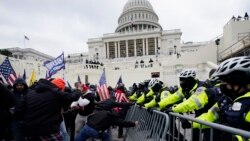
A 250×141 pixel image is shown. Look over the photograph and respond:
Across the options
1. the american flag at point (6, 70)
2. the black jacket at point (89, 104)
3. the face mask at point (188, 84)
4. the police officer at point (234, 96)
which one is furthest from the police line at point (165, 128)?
the american flag at point (6, 70)

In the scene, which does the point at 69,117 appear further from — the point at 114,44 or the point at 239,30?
the point at 114,44

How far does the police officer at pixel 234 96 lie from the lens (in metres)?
2.46

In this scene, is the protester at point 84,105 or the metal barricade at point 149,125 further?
the protester at point 84,105

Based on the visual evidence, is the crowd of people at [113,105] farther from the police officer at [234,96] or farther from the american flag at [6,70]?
the american flag at [6,70]

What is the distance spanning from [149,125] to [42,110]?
1.97 m

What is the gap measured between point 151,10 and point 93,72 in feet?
198

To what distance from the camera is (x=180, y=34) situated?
84.2 meters

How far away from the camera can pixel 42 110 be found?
162 inches

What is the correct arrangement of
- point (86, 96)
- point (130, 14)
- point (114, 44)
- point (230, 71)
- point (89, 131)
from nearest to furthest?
point (230, 71), point (89, 131), point (86, 96), point (114, 44), point (130, 14)

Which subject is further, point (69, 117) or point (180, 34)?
point (180, 34)

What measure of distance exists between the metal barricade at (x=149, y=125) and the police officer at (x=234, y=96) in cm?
115

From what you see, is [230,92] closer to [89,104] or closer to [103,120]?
[103,120]

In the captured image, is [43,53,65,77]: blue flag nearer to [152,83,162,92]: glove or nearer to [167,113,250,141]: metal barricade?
[152,83,162,92]: glove

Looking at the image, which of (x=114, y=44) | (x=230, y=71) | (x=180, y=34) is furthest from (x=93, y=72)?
(x=180, y=34)
